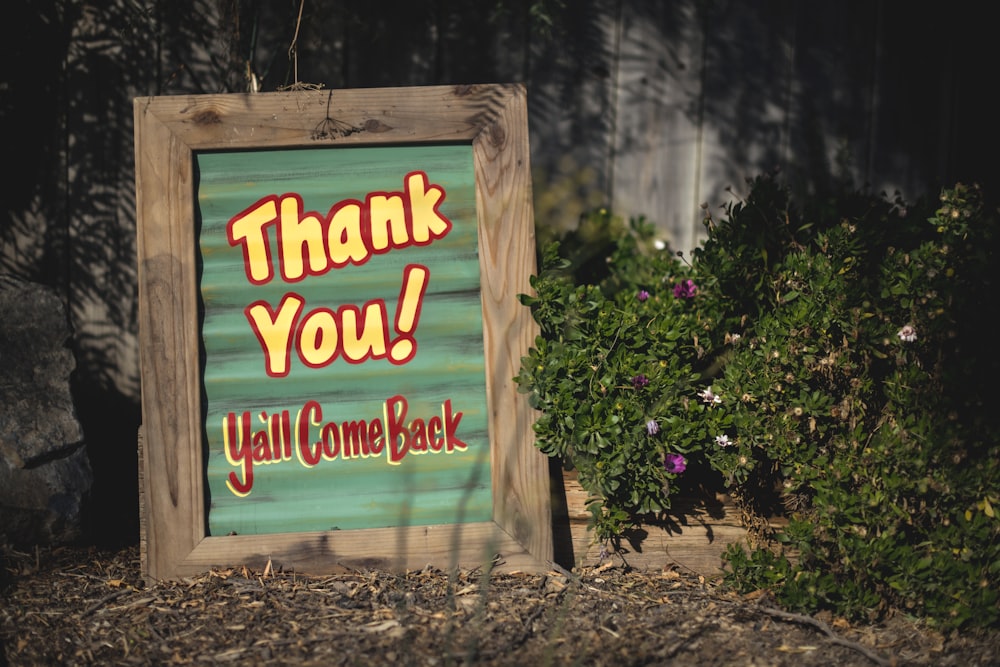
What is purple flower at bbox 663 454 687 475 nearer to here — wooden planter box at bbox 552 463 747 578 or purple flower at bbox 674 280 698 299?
wooden planter box at bbox 552 463 747 578

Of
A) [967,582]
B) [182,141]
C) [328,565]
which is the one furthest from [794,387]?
[182,141]

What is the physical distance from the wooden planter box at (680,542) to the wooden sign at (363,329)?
140 mm

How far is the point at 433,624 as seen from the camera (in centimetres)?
191

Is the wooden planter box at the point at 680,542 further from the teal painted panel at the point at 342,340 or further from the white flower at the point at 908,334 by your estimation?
the white flower at the point at 908,334

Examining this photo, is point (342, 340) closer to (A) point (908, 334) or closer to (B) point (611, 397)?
(B) point (611, 397)

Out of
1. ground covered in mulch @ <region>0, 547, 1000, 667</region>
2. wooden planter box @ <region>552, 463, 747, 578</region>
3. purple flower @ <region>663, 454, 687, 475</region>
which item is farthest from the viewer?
wooden planter box @ <region>552, 463, 747, 578</region>

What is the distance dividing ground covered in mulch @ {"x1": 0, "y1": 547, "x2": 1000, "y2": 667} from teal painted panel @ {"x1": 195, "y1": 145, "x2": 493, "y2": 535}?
185mm

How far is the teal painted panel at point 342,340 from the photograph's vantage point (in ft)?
7.02

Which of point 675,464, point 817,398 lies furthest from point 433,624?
point 817,398

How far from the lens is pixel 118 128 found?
10.0ft

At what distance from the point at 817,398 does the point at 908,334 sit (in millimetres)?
260

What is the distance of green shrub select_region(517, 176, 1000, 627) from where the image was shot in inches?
76.4

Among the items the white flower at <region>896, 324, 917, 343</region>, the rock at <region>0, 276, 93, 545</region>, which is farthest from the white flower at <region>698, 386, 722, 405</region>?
the rock at <region>0, 276, 93, 545</region>

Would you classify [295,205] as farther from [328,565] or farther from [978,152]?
[978,152]
